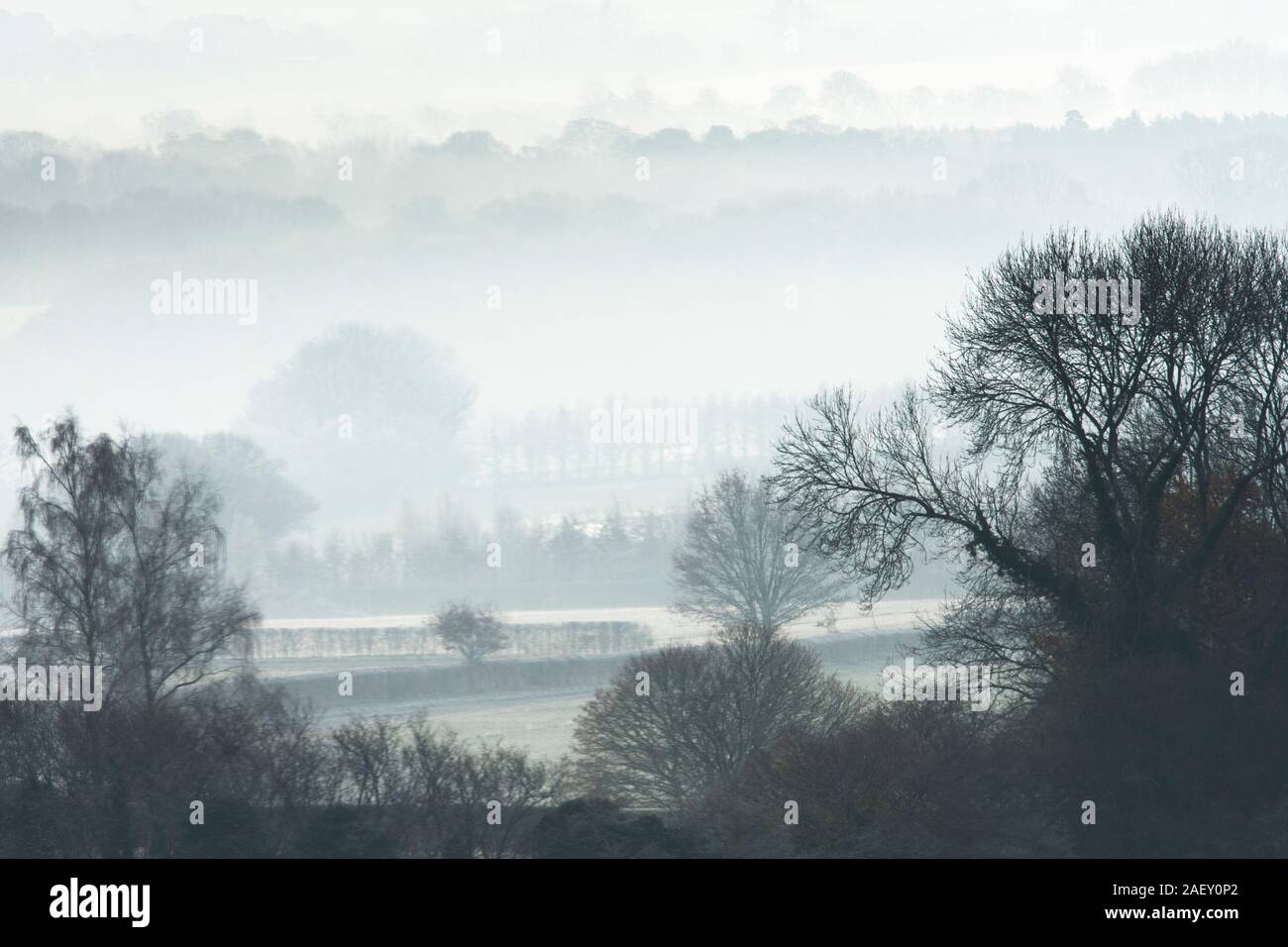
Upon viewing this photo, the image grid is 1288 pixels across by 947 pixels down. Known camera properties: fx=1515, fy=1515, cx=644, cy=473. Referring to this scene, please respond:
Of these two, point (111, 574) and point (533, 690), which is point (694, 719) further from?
point (533, 690)

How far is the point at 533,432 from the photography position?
589ft

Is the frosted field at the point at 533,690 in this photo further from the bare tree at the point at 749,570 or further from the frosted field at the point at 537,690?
the bare tree at the point at 749,570

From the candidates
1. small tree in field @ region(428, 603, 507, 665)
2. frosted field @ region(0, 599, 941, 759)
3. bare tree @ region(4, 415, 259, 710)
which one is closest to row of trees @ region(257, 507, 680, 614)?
frosted field @ region(0, 599, 941, 759)

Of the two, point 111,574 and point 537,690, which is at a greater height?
point 111,574

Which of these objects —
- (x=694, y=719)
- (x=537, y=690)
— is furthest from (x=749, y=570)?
(x=694, y=719)

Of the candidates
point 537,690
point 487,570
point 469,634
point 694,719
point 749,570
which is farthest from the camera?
point 487,570

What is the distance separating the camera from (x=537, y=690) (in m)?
61.8

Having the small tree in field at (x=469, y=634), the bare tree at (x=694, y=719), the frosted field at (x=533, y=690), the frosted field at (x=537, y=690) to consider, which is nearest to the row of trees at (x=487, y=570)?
the frosted field at (x=533, y=690)

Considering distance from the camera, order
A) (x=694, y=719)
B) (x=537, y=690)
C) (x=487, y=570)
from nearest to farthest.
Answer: (x=694, y=719), (x=537, y=690), (x=487, y=570)

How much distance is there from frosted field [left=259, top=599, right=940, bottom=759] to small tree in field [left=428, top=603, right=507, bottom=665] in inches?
36.8

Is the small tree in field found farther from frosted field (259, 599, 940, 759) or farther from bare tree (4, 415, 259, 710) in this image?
bare tree (4, 415, 259, 710)

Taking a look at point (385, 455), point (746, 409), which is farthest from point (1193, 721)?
point (746, 409)

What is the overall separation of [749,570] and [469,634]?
52.6 ft

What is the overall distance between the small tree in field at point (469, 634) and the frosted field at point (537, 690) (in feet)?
3.07
